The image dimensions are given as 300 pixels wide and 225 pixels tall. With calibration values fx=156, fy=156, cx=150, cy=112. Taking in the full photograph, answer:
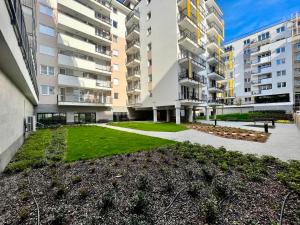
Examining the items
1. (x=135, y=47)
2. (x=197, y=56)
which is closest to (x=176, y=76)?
(x=197, y=56)

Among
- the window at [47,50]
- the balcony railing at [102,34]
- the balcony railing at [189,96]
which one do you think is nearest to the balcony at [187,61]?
the balcony railing at [189,96]

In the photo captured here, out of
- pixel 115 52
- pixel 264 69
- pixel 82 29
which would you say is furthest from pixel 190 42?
pixel 264 69

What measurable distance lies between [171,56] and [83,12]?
16817 millimetres

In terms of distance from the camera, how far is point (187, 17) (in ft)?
76.6

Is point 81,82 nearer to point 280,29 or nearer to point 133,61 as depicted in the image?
point 133,61

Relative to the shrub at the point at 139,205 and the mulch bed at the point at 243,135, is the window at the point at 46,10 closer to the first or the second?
the mulch bed at the point at 243,135

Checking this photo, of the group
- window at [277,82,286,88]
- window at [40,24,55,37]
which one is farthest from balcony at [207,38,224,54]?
window at [40,24,55,37]

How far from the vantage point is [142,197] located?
142 inches

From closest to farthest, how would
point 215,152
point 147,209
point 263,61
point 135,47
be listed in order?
point 147,209, point 215,152, point 135,47, point 263,61

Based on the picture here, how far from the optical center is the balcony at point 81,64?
2428 centimetres

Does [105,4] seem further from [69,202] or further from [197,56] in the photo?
[69,202]

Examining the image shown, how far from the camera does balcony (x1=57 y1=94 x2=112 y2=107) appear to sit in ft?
80.1

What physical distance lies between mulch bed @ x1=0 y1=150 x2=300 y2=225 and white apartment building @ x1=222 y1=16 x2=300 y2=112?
46761 mm

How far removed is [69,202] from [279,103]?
5093 centimetres
